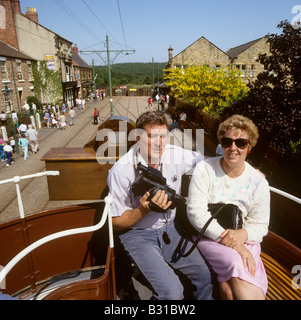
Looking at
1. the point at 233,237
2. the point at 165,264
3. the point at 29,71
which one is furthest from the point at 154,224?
the point at 29,71

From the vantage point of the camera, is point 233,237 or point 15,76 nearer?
point 233,237

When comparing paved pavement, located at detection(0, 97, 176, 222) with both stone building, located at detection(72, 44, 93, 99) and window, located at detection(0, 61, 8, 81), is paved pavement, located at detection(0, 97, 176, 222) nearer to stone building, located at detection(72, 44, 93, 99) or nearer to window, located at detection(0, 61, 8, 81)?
window, located at detection(0, 61, 8, 81)

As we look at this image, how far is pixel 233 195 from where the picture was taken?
2270 mm

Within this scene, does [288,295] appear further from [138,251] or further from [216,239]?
[138,251]

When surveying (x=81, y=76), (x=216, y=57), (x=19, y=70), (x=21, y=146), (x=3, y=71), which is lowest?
(x=21, y=146)

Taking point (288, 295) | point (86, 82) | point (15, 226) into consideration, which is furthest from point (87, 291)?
point (86, 82)

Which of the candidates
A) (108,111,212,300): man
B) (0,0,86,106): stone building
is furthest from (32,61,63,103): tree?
(108,111,212,300): man

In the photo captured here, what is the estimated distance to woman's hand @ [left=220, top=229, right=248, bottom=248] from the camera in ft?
6.97

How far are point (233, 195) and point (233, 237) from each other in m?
0.39

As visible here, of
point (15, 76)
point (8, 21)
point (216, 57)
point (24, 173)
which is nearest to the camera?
point (24, 173)

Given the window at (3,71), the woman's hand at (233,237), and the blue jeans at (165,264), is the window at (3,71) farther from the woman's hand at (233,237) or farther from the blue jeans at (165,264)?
the woman's hand at (233,237)

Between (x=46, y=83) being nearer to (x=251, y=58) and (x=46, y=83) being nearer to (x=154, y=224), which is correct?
(x=251, y=58)

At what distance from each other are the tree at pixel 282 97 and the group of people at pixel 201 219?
204 inches

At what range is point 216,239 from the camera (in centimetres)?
220
